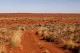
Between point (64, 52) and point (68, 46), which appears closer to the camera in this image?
point (64, 52)

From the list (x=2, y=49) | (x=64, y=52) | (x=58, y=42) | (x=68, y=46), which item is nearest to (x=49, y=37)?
(x=58, y=42)

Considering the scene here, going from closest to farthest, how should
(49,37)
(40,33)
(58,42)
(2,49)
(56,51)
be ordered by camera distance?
(2,49)
(56,51)
(58,42)
(49,37)
(40,33)

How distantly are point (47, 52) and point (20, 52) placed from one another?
5.47 feet

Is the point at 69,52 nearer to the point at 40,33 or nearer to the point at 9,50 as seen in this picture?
the point at 9,50

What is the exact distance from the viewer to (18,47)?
14250 mm

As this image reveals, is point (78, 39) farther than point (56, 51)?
Yes

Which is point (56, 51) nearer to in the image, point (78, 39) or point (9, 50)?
point (9, 50)

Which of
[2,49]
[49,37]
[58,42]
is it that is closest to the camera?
[2,49]

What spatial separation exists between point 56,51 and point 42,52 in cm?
99

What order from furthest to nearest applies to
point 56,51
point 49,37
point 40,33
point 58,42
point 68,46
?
point 40,33, point 49,37, point 58,42, point 68,46, point 56,51

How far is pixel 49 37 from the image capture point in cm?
2008

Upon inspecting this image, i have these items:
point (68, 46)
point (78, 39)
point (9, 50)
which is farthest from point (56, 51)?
point (78, 39)

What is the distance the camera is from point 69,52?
13789 mm

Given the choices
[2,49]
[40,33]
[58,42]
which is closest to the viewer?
[2,49]
